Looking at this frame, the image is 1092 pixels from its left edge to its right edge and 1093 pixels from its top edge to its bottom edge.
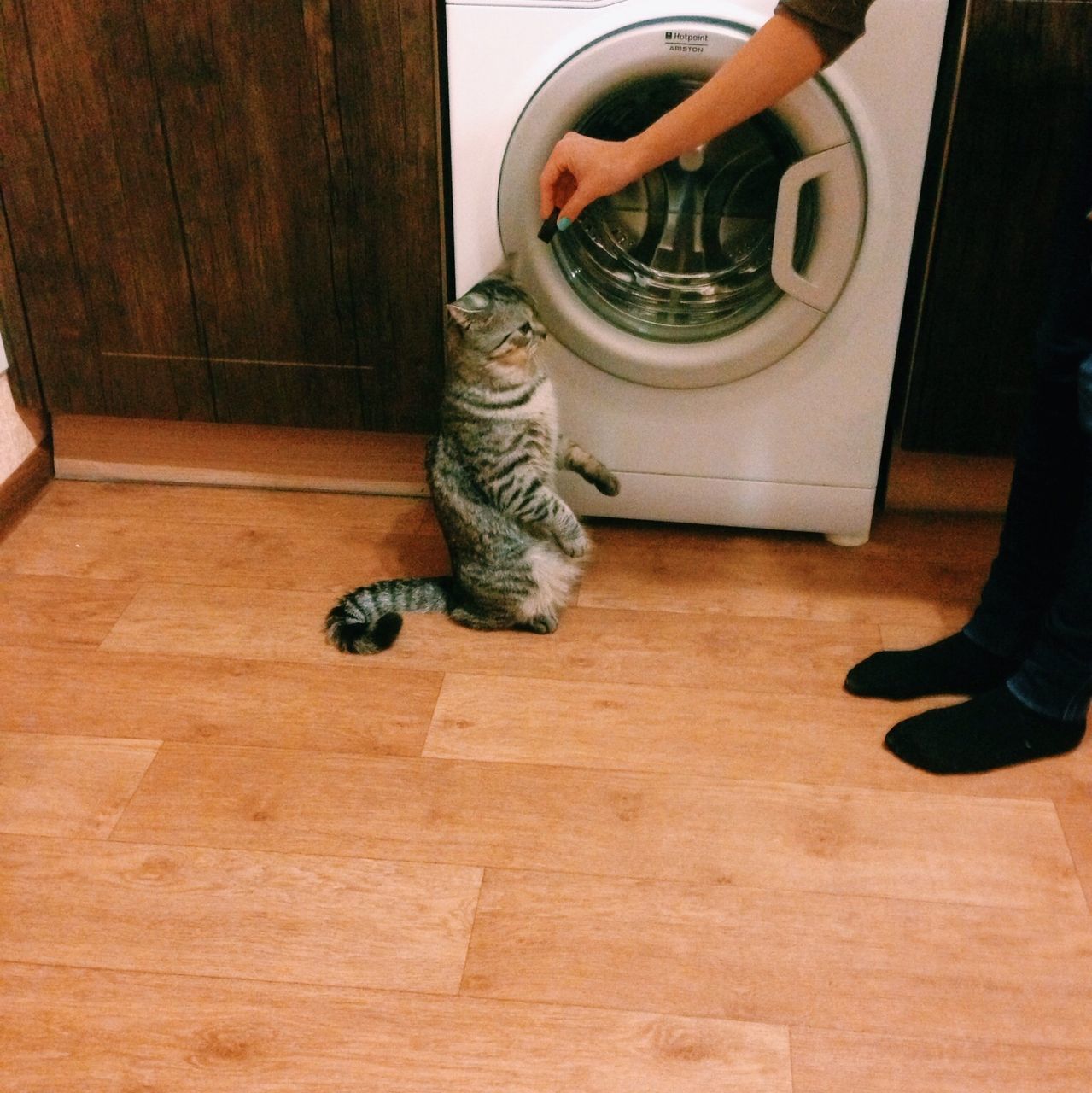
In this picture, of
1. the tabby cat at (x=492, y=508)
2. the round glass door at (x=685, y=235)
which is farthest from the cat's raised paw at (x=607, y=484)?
the round glass door at (x=685, y=235)

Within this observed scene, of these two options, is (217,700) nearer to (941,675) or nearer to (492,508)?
(492,508)

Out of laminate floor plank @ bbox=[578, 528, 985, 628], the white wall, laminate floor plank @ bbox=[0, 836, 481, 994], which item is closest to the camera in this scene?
laminate floor plank @ bbox=[0, 836, 481, 994]

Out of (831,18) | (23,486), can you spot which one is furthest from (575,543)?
(23,486)

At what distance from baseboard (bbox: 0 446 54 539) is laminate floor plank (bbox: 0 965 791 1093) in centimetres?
100

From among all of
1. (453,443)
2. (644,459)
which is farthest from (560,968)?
(644,459)

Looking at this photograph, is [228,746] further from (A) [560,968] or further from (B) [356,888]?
(A) [560,968]

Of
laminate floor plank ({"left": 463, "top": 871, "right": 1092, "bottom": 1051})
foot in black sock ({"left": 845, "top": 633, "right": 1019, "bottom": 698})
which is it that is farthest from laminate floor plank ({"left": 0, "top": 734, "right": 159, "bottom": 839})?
A: foot in black sock ({"left": 845, "top": 633, "right": 1019, "bottom": 698})

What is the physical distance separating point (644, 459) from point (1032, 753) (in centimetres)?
74

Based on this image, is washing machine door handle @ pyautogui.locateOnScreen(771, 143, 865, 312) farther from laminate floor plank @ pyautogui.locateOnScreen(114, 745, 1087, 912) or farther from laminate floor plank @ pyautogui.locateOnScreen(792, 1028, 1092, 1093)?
laminate floor plank @ pyautogui.locateOnScreen(792, 1028, 1092, 1093)

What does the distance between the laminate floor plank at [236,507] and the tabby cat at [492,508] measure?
30 cm

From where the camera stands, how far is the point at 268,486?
6.54 feet

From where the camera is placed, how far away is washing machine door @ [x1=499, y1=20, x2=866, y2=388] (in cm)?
139

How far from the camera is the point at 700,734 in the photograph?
1398mm

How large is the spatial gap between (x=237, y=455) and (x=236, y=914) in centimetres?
102
